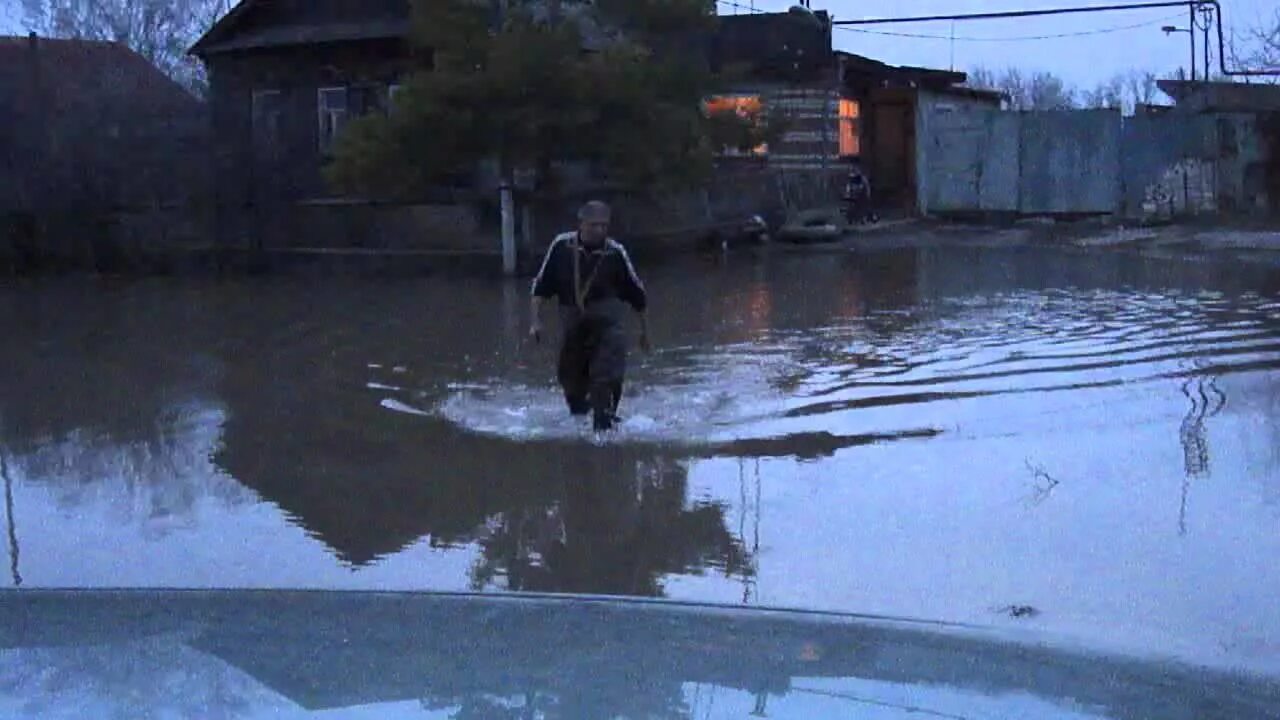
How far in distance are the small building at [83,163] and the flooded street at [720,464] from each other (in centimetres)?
962

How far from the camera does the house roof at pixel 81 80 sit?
28375 millimetres

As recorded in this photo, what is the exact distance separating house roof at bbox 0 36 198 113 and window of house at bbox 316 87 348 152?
2651mm

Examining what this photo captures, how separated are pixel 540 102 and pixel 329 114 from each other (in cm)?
1029

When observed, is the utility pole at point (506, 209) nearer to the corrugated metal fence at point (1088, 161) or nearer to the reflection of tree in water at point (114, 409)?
the reflection of tree in water at point (114, 409)

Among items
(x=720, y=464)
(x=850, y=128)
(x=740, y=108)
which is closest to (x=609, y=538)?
(x=720, y=464)

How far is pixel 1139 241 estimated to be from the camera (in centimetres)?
2867

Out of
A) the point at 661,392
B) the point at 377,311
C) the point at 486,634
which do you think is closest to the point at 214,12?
the point at 377,311

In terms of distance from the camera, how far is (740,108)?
95.7 ft

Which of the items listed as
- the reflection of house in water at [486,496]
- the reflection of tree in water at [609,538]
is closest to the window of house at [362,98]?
the reflection of house in water at [486,496]

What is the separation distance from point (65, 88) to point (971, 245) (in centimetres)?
1600

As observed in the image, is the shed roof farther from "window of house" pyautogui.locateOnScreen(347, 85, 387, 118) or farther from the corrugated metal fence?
"window of house" pyautogui.locateOnScreen(347, 85, 387, 118)

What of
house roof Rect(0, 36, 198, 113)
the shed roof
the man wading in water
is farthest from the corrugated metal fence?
the man wading in water

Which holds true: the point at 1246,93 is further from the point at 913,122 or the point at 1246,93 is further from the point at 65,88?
the point at 65,88

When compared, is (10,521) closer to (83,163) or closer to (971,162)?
(83,163)
